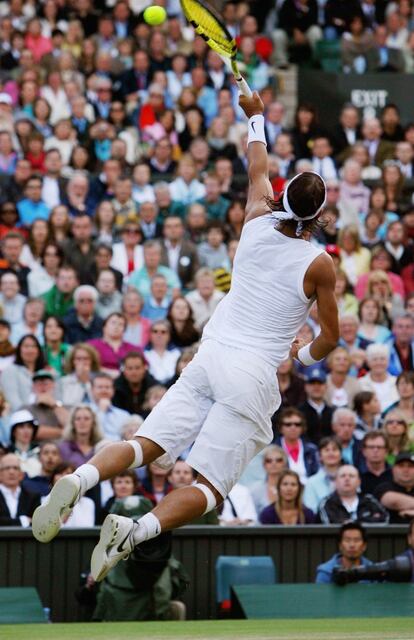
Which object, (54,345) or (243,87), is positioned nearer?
(243,87)

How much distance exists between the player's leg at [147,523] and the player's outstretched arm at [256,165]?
5.01 ft

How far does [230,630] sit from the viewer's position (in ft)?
28.4

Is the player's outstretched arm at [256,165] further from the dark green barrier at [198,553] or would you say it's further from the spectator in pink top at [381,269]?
the spectator in pink top at [381,269]

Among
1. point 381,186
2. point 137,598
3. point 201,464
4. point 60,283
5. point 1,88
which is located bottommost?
point 137,598

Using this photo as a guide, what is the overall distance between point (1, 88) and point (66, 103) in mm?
822

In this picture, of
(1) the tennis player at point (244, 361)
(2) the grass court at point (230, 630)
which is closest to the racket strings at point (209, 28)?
(1) the tennis player at point (244, 361)

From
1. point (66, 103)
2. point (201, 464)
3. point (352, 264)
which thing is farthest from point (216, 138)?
point (201, 464)

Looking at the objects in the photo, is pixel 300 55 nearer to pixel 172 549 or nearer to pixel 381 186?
pixel 381 186

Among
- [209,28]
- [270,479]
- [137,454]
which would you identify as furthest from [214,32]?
[270,479]

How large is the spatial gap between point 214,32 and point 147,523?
2.88 meters

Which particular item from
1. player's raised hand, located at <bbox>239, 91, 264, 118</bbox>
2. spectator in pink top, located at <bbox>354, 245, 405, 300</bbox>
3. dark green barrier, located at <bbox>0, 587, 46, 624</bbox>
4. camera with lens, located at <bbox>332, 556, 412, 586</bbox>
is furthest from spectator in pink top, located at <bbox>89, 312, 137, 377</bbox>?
player's raised hand, located at <bbox>239, 91, 264, 118</bbox>

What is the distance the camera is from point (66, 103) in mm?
18703

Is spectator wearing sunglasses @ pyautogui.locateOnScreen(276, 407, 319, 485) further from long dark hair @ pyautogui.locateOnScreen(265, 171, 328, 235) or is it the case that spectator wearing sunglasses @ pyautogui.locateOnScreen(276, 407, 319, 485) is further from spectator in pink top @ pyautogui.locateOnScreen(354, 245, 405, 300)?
long dark hair @ pyautogui.locateOnScreen(265, 171, 328, 235)

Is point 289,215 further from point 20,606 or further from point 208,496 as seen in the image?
point 20,606
